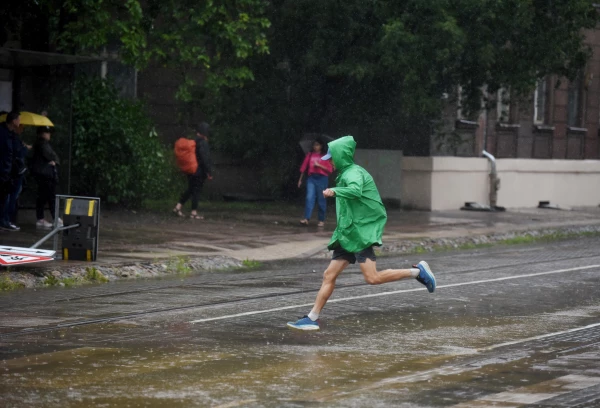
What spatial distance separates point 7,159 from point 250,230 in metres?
4.49

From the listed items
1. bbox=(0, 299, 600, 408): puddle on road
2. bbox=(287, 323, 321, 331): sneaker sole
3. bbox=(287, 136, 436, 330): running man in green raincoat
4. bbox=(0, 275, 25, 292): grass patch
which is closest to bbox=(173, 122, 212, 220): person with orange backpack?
bbox=(0, 275, 25, 292): grass patch

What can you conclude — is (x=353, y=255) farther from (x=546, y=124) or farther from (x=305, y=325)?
(x=546, y=124)

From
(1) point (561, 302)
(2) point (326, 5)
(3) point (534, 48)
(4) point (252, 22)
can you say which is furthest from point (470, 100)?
(1) point (561, 302)

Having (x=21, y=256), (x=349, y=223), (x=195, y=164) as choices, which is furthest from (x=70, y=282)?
(x=195, y=164)

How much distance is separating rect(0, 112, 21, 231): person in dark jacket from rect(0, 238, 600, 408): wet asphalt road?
14.6 feet

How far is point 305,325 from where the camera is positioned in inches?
386

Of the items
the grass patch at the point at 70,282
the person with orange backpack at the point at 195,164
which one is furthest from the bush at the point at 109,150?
the grass patch at the point at 70,282

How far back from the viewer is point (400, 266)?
52.1ft

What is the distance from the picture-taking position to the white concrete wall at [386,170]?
26750 millimetres

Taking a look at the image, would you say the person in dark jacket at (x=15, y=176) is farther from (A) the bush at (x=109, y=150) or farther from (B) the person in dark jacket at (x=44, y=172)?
(A) the bush at (x=109, y=150)

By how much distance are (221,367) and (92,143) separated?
13.9 metres

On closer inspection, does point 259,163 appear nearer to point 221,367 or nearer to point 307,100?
point 307,100

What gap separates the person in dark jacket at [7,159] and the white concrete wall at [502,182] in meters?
11.5

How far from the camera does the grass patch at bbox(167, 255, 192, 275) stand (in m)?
14.7
